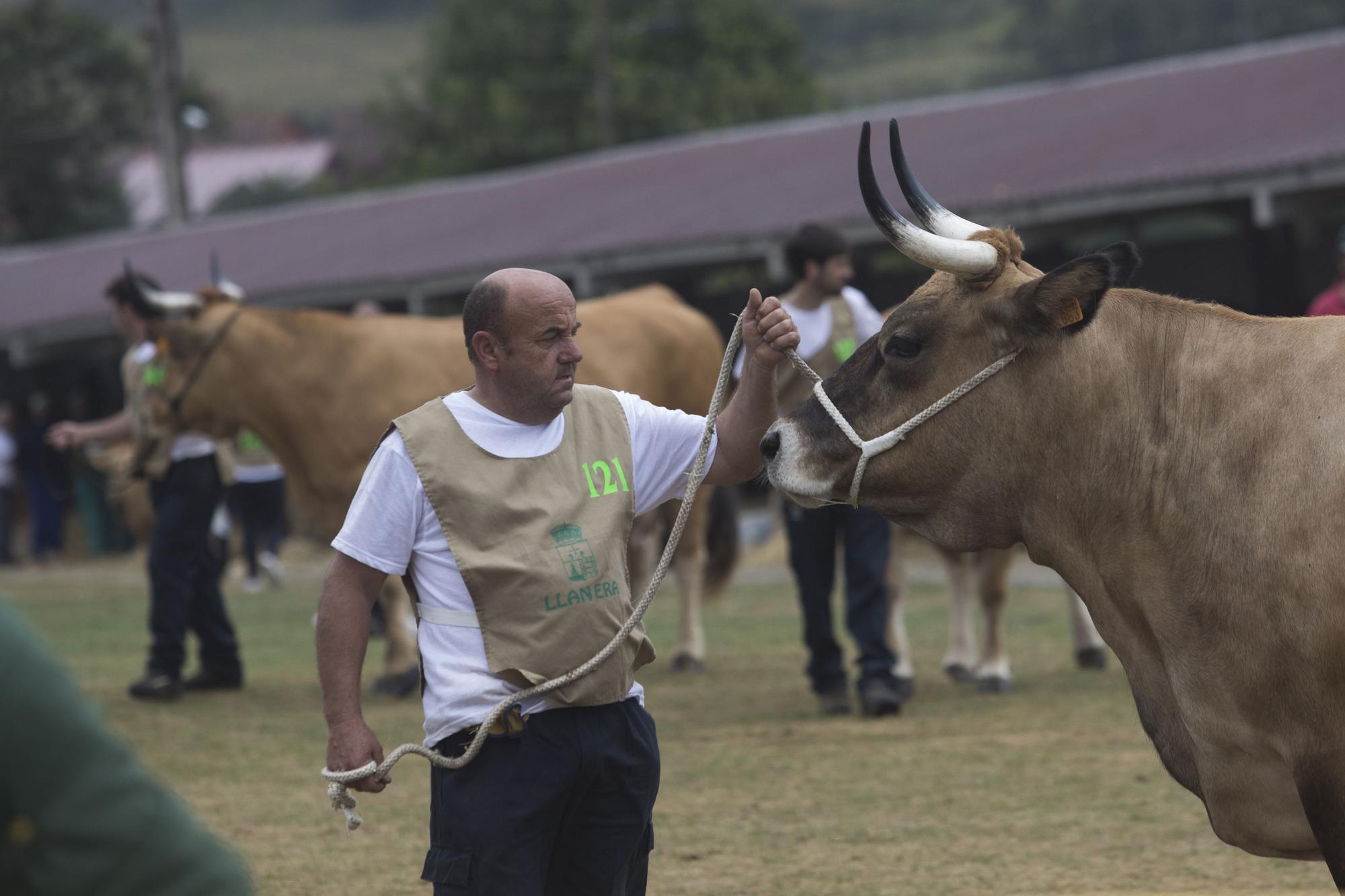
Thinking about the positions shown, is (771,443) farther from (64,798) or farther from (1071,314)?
(64,798)

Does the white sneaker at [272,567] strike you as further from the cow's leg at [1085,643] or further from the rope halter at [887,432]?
the rope halter at [887,432]

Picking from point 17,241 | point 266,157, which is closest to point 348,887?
point 17,241

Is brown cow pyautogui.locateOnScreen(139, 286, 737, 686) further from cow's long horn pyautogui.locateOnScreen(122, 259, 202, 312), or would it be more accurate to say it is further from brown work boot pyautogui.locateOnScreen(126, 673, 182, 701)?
brown work boot pyautogui.locateOnScreen(126, 673, 182, 701)

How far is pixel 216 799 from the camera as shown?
7.48m

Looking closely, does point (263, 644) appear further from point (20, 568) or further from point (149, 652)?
point (20, 568)

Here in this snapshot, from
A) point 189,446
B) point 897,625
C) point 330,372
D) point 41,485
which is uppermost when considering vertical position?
point 330,372

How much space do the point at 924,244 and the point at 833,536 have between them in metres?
4.90

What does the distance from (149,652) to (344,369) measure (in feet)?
6.99

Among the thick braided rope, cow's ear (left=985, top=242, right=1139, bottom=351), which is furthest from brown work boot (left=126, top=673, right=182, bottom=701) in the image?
cow's ear (left=985, top=242, right=1139, bottom=351)

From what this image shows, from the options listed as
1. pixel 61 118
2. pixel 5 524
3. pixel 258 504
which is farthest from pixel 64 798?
pixel 61 118

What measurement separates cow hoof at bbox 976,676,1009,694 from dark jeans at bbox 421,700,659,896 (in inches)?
229

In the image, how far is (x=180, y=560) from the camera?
10.2 m

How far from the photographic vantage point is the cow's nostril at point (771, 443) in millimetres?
4188

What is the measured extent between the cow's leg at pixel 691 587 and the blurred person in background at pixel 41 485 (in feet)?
45.5
